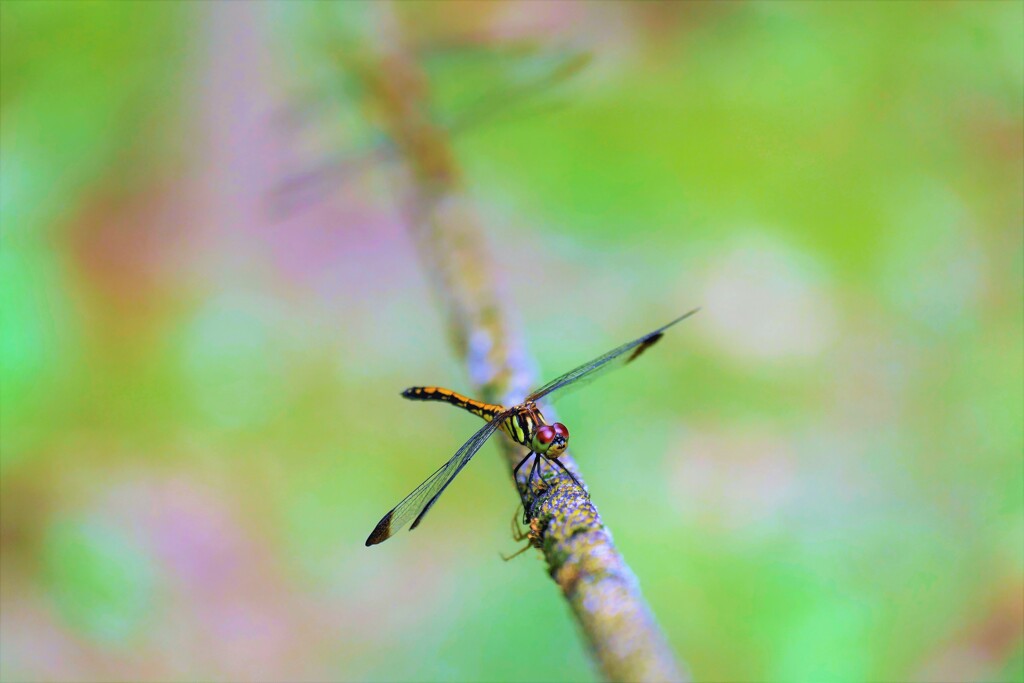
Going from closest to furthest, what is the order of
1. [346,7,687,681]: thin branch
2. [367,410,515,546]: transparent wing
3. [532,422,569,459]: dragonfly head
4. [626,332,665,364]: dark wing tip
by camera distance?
[346,7,687,681]: thin branch → [532,422,569,459]: dragonfly head → [367,410,515,546]: transparent wing → [626,332,665,364]: dark wing tip

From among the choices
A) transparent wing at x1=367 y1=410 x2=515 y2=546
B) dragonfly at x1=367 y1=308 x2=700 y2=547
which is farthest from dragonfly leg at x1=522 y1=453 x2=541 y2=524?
transparent wing at x1=367 y1=410 x2=515 y2=546

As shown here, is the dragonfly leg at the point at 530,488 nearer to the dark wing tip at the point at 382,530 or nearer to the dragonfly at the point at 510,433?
the dragonfly at the point at 510,433

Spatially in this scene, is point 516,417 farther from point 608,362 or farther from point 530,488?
point 608,362

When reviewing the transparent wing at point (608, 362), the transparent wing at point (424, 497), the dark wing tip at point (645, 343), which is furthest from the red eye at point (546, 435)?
the dark wing tip at point (645, 343)

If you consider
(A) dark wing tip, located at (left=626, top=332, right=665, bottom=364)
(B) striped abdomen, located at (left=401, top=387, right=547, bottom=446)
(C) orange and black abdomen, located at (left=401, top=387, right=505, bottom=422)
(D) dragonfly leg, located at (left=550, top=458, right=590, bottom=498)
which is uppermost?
(C) orange and black abdomen, located at (left=401, top=387, right=505, bottom=422)

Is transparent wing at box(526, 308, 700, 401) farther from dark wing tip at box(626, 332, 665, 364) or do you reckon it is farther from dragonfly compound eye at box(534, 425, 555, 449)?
dragonfly compound eye at box(534, 425, 555, 449)

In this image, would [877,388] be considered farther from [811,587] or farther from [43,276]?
[43,276]
